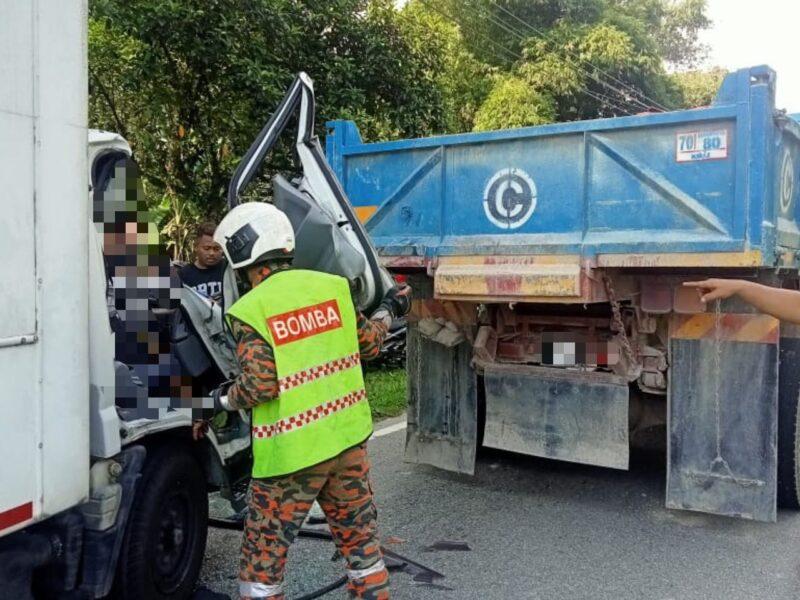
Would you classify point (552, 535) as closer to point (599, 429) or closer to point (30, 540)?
point (599, 429)

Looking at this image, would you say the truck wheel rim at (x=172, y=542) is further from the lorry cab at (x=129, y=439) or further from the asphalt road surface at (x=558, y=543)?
the asphalt road surface at (x=558, y=543)

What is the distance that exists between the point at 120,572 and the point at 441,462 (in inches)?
102

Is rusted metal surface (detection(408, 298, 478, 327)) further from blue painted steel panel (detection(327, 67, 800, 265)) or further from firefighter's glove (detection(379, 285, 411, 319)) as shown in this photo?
firefighter's glove (detection(379, 285, 411, 319))

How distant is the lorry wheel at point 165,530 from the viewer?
276 centimetres

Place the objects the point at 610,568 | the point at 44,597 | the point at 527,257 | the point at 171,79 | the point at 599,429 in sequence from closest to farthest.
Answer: the point at 44,597, the point at 610,568, the point at 527,257, the point at 599,429, the point at 171,79

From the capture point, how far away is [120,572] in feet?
8.90

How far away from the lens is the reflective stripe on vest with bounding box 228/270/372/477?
8.62 ft

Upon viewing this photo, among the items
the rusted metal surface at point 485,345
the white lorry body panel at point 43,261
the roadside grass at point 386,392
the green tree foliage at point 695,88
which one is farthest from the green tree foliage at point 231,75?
the green tree foliage at point 695,88

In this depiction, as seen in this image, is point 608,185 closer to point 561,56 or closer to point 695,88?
point 561,56

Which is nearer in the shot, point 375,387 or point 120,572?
point 120,572

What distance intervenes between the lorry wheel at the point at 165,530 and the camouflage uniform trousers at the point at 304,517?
38 cm

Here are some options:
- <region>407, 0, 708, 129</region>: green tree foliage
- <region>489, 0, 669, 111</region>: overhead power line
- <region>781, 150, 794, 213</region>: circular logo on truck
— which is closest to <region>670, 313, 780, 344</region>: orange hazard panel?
<region>781, 150, 794, 213</region>: circular logo on truck

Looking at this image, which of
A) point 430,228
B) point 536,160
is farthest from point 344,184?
point 536,160

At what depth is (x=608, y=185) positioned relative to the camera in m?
3.96
